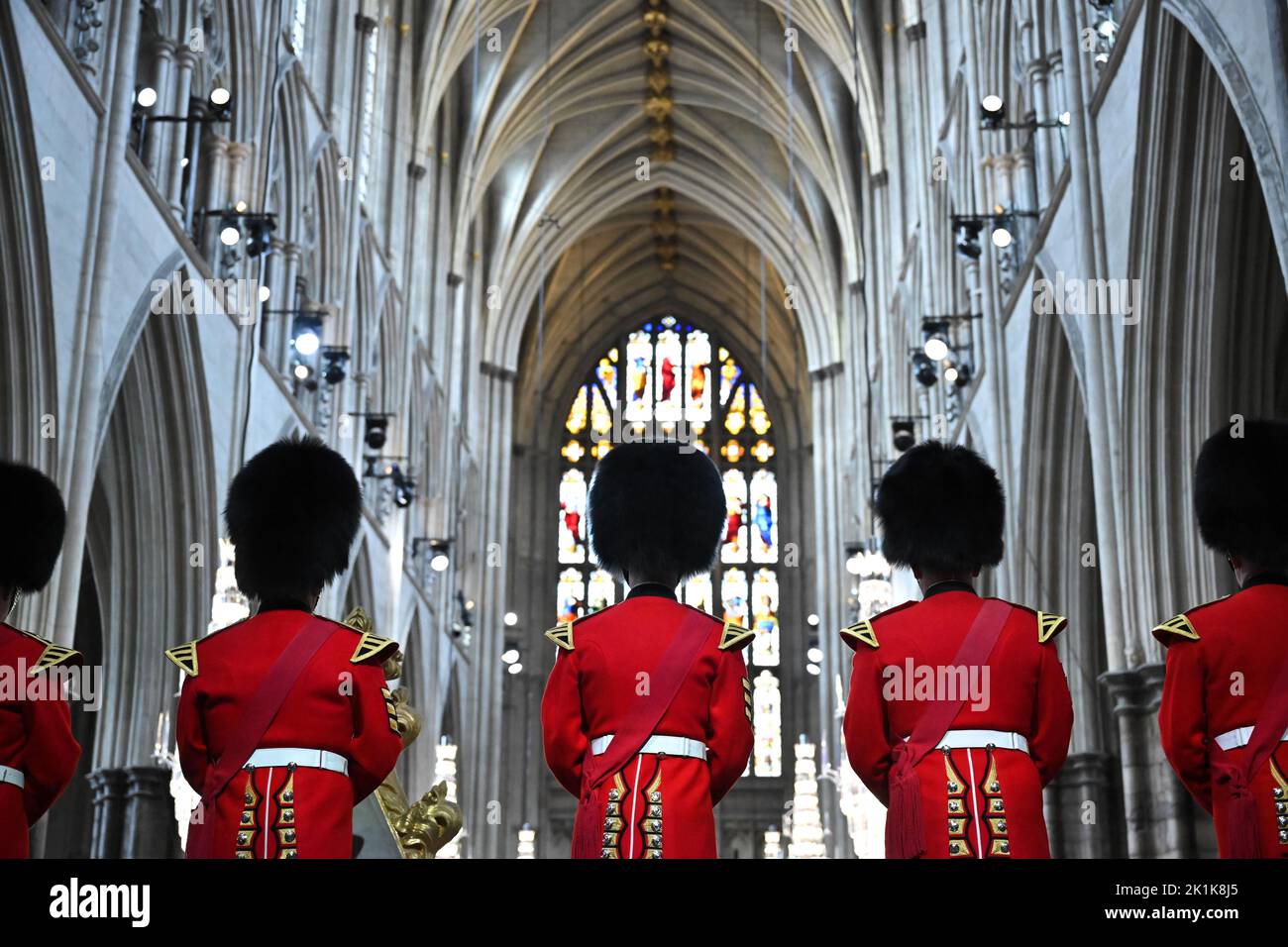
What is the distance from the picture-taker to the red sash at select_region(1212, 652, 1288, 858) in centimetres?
423

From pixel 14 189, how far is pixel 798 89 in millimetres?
21504

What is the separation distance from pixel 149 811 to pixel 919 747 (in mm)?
11621

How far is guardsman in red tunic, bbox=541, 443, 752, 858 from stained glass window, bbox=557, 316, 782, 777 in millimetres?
34258

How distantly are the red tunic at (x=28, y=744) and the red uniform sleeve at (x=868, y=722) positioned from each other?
2185 millimetres

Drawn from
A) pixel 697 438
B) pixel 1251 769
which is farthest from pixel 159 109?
pixel 697 438

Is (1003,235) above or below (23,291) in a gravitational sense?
above

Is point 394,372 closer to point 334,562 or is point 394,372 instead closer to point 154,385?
point 154,385

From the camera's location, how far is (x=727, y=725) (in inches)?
171

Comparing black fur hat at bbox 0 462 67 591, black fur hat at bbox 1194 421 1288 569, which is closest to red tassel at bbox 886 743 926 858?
black fur hat at bbox 1194 421 1288 569

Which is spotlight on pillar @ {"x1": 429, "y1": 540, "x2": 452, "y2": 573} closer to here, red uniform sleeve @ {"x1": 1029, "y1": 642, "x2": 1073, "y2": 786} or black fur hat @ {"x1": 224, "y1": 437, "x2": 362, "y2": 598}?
black fur hat @ {"x1": 224, "y1": 437, "x2": 362, "y2": 598}

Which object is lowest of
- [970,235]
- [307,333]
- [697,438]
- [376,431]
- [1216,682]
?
[1216,682]

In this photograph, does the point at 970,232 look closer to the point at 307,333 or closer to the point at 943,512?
the point at 307,333
